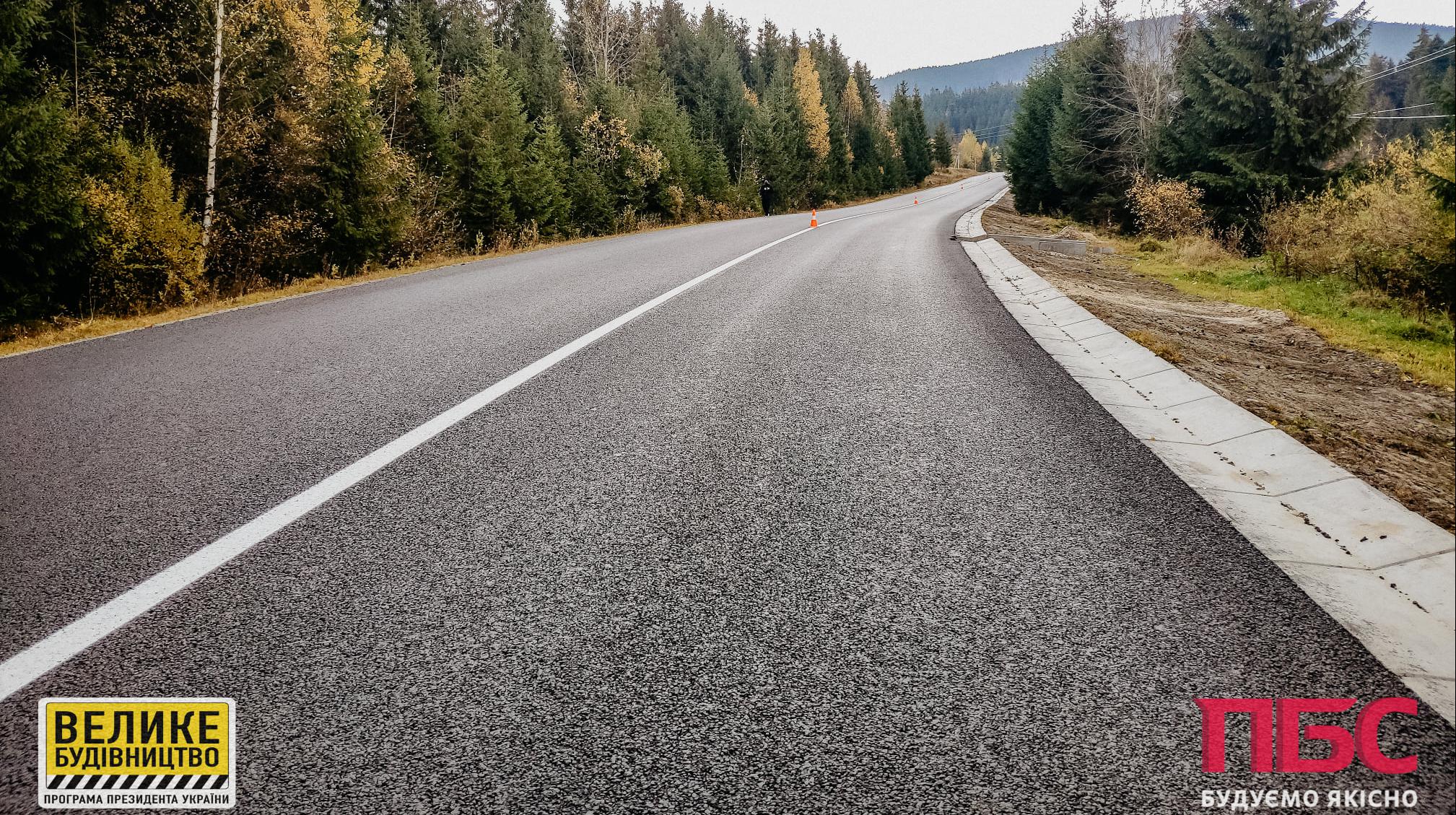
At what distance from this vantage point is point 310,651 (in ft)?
6.64

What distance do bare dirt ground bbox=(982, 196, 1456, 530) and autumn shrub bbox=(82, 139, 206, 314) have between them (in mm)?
11287

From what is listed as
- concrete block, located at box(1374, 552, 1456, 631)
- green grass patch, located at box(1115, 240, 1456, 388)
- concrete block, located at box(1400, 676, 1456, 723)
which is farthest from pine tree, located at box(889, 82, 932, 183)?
concrete block, located at box(1400, 676, 1456, 723)

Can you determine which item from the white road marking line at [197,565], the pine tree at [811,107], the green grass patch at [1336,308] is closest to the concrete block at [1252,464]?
the green grass patch at [1336,308]

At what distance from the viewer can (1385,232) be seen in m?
8.52

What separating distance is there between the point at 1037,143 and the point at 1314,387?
39.6 metres

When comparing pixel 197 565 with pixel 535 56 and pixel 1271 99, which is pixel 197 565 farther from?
pixel 535 56

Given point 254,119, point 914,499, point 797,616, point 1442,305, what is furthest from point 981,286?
point 254,119

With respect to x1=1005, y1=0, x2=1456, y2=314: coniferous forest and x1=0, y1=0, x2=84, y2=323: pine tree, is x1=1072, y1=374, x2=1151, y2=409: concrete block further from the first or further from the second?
x1=0, y1=0, x2=84, y2=323: pine tree

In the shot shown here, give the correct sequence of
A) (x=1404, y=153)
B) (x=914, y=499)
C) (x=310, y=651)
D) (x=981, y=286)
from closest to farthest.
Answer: (x=310, y=651) < (x=914, y=499) < (x=981, y=286) < (x=1404, y=153)

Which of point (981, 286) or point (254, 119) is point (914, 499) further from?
point (254, 119)

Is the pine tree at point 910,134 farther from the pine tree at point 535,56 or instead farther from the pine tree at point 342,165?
the pine tree at point 342,165

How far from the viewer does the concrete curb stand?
203 centimetres

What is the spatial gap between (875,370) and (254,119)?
14195 mm

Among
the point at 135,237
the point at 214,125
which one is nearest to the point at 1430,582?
the point at 135,237
